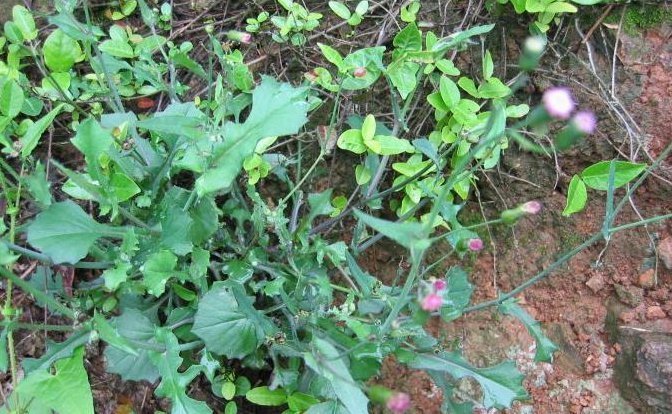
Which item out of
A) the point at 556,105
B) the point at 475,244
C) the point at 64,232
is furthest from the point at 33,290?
the point at 556,105

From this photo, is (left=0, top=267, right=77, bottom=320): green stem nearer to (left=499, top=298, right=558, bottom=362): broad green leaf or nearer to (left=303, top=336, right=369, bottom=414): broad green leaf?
(left=303, top=336, right=369, bottom=414): broad green leaf

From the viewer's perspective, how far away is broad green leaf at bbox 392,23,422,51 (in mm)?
1630

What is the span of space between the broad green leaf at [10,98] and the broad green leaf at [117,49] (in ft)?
0.94

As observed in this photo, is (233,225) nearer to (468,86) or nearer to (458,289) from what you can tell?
(458,289)

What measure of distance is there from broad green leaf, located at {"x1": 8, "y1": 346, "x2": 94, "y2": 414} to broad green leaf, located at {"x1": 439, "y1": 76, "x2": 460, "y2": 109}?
3.40ft

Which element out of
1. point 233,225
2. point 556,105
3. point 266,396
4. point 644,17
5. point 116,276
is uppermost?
point 556,105

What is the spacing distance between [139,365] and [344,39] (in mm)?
1041

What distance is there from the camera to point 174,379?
1.33 meters

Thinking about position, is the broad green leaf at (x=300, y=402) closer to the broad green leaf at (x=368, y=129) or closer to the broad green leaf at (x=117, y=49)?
the broad green leaf at (x=368, y=129)

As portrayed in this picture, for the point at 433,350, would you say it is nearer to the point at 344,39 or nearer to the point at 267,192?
the point at 267,192

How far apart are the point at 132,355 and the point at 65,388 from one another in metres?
0.20

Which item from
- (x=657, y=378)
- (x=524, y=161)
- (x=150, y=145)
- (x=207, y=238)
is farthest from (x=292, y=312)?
(x=657, y=378)

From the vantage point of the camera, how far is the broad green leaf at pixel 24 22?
173 cm

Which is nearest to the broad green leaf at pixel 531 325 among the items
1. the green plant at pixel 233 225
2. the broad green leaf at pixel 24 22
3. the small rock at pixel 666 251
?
the green plant at pixel 233 225
